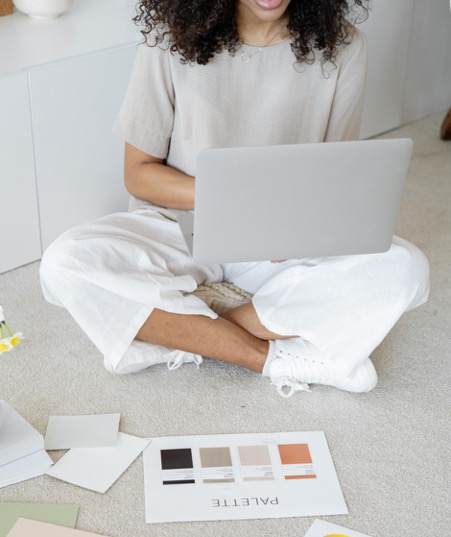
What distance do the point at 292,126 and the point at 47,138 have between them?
24.5 inches

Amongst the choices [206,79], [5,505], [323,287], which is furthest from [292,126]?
[5,505]

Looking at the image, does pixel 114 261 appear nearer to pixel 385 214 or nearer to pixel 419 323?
pixel 385 214

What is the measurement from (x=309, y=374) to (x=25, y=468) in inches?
23.2

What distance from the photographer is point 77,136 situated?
7.46 feet

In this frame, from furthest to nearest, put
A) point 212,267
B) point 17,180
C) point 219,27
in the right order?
point 17,180 < point 212,267 < point 219,27

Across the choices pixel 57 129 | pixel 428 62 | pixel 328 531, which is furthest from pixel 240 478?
pixel 428 62

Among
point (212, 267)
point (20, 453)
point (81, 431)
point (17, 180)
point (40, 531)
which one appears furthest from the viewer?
point (17, 180)

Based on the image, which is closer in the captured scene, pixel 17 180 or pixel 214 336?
pixel 214 336

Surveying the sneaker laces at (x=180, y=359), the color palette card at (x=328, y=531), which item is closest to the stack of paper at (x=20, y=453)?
the sneaker laces at (x=180, y=359)

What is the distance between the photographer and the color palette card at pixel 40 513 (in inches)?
60.4

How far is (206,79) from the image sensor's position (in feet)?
6.19

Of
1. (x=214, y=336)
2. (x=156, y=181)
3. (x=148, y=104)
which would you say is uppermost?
Result: (x=148, y=104)

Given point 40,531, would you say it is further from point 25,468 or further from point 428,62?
point 428,62

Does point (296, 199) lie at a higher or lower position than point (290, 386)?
higher
